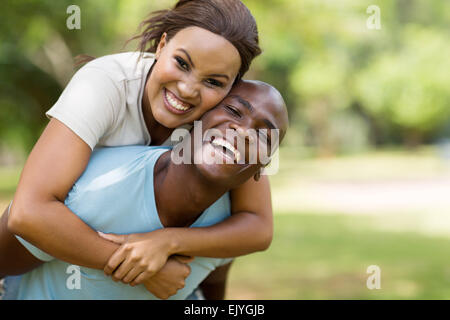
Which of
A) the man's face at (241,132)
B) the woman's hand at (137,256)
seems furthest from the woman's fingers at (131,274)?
the man's face at (241,132)

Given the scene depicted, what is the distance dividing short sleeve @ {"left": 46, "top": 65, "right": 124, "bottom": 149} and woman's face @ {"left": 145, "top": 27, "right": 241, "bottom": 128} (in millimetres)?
220

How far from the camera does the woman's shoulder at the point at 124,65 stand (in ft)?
8.32

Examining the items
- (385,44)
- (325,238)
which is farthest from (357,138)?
(325,238)

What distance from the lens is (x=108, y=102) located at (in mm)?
2432

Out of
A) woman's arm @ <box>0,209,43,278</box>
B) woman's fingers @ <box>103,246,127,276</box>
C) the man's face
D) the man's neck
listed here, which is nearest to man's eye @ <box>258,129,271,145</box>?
the man's face

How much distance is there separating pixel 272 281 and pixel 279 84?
2824 cm

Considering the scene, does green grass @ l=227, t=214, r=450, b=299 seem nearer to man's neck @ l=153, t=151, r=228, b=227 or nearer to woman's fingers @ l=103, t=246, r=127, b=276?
man's neck @ l=153, t=151, r=228, b=227

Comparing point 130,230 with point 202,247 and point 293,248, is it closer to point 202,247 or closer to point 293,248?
point 202,247

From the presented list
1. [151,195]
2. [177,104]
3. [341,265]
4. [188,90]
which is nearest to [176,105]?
[177,104]

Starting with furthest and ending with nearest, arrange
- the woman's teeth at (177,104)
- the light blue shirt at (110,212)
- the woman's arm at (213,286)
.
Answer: the woman's arm at (213,286) → the woman's teeth at (177,104) → the light blue shirt at (110,212)

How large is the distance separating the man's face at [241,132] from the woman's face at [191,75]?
0.09 m

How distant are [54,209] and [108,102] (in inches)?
22.8

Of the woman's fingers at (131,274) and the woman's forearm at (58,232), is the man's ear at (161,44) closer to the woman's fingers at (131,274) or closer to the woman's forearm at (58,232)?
the woman's forearm at (58,232)
